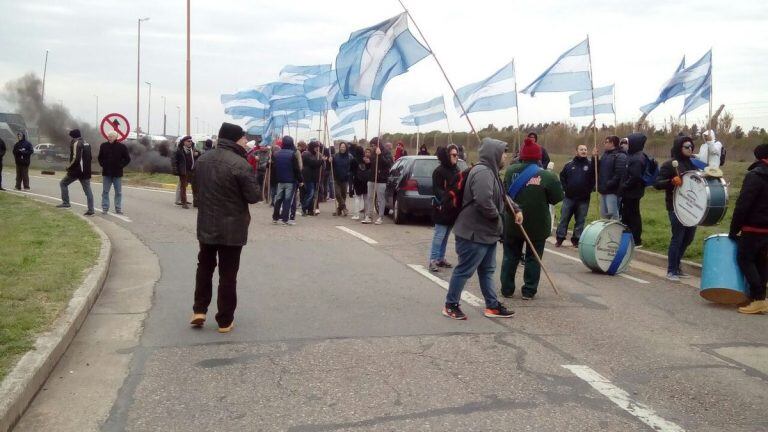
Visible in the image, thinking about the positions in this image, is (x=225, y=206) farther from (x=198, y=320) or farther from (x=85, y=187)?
(x=85, y=187)

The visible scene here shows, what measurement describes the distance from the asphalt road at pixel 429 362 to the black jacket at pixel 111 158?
22.2 feet

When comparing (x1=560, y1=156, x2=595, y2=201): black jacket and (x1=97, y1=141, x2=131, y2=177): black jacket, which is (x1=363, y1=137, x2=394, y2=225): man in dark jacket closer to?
(x1=560, y1=156, x2=595, y2=201): black jacket

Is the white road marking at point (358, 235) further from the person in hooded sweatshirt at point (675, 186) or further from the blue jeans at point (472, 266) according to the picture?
the blue jeans at point (472, 266)

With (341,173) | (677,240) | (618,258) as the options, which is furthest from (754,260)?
(341,173)

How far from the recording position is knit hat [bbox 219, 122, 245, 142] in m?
6.73

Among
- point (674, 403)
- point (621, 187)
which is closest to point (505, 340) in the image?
point (674, 403)

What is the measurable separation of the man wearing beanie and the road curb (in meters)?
6.70

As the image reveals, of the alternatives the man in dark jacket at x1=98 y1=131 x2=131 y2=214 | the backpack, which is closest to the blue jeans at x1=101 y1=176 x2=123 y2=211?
the man in dark jacket at x1=98 y1=131 x2=131 y2=214

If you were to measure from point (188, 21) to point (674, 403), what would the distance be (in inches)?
1209

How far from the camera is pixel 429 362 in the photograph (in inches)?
233

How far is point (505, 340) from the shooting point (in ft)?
21.8

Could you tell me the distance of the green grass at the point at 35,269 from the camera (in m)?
5.95

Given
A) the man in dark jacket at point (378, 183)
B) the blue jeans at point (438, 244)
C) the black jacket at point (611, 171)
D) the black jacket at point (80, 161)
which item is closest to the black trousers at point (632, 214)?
the black jacket at point (611, 171)

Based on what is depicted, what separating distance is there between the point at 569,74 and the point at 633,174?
284cm
